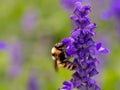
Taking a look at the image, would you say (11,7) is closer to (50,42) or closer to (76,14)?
(50,42)

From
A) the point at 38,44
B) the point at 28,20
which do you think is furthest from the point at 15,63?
the point at 28,20

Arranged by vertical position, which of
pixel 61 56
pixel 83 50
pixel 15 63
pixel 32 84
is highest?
pixel 15 63

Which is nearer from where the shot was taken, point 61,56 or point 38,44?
point 61,56

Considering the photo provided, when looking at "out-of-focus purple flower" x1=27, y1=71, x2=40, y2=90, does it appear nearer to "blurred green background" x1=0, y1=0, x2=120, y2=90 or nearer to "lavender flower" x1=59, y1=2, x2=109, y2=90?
"blurred green background" x1=0, y1=0, x2=120, y2=90

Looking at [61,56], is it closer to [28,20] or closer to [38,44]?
[38,44]

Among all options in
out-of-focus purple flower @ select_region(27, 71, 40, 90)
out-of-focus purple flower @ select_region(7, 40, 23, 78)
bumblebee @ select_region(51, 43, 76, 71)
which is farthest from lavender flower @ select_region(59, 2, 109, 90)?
out-of-focus purple flower @ select_region(7, 40, 23, 78)

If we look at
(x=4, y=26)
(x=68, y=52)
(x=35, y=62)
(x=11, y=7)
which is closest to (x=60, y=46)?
(x=68, y=52)
